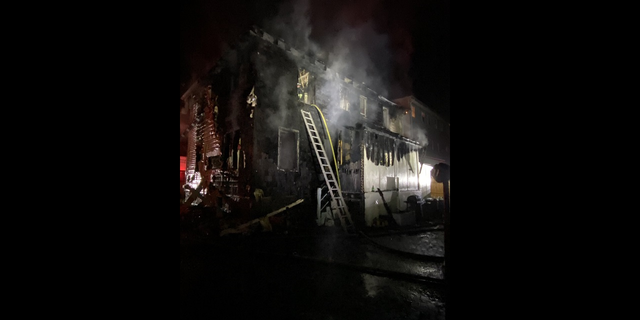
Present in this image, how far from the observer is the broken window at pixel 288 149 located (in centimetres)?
1210

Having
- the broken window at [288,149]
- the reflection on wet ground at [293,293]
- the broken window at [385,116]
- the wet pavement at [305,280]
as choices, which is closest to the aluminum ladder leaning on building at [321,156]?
the broken window at [288,149]

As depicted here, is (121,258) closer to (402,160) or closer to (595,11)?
(595,11)

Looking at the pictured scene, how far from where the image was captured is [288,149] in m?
12.4

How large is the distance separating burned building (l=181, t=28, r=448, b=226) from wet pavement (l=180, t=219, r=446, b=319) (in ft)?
11.0

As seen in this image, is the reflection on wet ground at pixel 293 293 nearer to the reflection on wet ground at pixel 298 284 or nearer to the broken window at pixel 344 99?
A: the reflection on wet ground at pixel 298 284

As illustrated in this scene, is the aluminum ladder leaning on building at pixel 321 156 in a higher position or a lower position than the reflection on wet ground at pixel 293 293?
higher

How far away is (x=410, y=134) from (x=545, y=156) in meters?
25.2

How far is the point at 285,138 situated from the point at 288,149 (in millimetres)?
540

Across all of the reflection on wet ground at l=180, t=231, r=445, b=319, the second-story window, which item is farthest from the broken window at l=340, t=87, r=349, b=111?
the reflection on wet ground at l=180, t=231, r=445, b=319

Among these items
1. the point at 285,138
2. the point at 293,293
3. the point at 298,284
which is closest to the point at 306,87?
the point at 285,138

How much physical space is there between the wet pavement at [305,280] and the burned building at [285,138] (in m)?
3.34

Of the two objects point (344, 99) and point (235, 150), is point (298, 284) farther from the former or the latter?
point (344, 99)

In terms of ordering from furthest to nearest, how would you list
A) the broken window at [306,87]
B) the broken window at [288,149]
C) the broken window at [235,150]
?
the broken window at [306,87] → the broken window at [235,150] → the broken window at [288,149]

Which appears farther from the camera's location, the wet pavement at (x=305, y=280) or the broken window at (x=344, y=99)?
the broken window at (x=344, y=99)
